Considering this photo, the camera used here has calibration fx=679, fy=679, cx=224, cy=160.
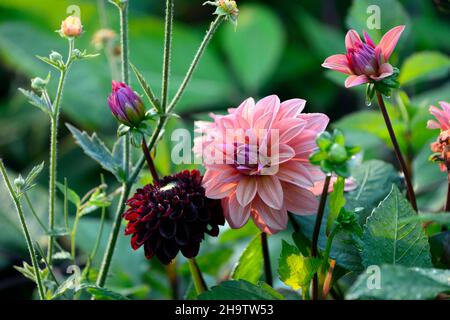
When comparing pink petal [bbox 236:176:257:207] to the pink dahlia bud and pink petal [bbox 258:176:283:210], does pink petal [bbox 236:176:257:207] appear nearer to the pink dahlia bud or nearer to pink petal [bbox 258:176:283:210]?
pink petal [bbox 258:176:283:210]

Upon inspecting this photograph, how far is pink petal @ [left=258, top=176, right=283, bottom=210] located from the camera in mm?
381

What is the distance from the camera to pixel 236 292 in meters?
0.38

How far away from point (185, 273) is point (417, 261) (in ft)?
1.11

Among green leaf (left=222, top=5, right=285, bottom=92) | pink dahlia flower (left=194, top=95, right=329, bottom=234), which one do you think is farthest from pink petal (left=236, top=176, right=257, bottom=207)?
green leaf (left=222, top=5, right=285, bottom=92)

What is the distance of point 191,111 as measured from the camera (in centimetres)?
112

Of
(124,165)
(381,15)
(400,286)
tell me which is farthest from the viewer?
(381,15)

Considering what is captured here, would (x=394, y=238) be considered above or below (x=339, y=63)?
below

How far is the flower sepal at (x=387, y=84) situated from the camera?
38 centimetres

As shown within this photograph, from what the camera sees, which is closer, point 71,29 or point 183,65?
point 71,29

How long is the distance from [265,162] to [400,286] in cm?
11

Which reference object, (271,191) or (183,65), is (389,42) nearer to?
(271,191)

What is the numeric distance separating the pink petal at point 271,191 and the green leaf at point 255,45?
2.12 ft

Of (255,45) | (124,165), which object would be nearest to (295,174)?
(124,165)

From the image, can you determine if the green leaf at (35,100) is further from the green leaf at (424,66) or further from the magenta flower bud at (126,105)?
the green leaf at (424,66)
